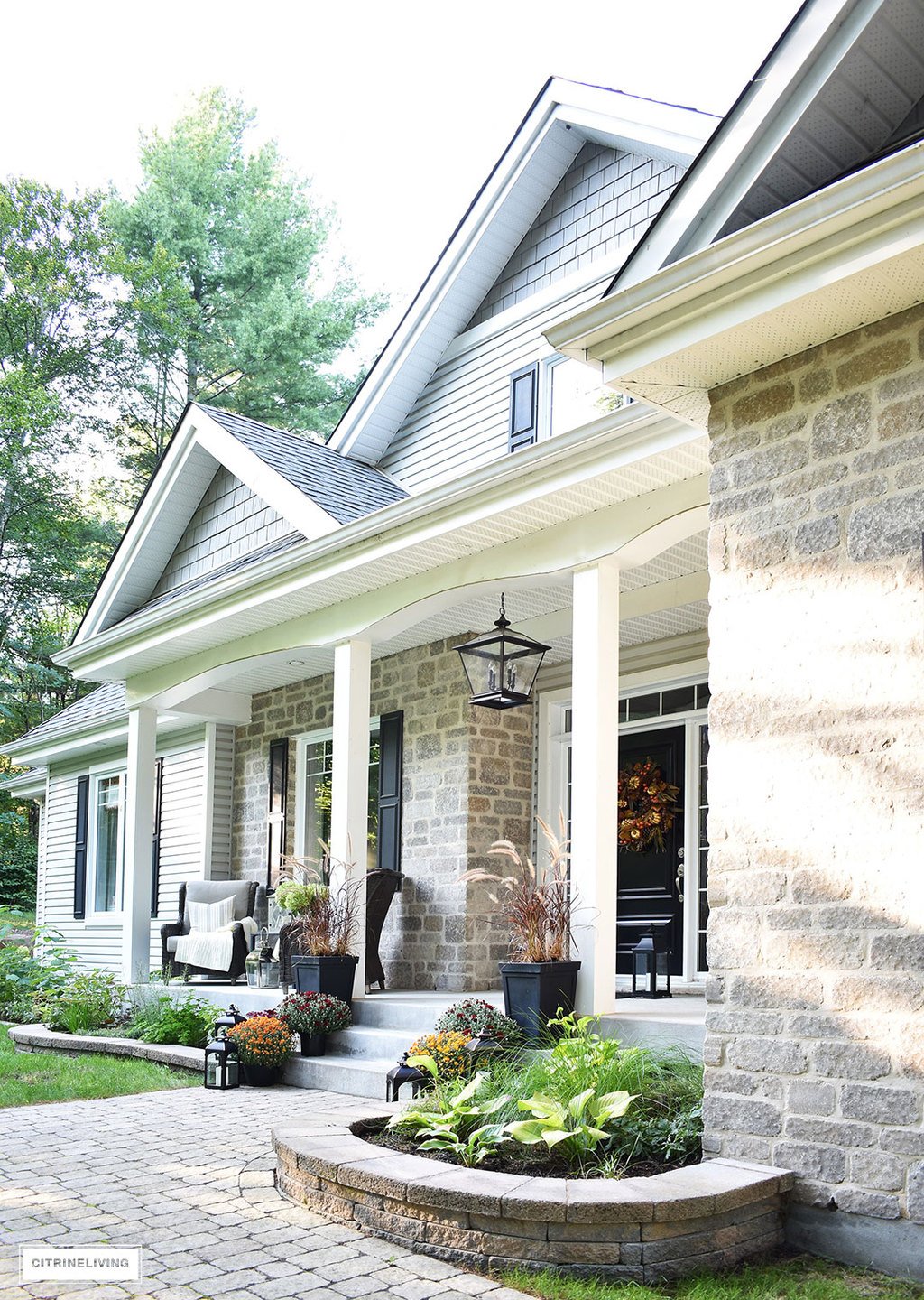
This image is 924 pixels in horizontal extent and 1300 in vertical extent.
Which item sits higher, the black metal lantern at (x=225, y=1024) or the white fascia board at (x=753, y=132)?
the white fascia board at (x=753, y=132)

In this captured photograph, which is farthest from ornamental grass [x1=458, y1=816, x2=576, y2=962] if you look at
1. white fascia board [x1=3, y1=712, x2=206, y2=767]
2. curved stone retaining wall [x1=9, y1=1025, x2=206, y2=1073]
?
white fascia board [x1=3, y1=712, x2=206, y2=767]

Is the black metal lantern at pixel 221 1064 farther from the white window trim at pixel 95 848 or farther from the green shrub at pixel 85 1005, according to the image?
the white window trim at pixel 95 848

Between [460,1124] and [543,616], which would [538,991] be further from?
[543,616]

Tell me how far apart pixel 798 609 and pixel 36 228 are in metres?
22.7

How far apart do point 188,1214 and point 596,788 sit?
9.40 ft

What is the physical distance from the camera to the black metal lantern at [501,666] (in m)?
7.67

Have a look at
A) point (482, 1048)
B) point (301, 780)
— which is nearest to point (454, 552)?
point (482, 1048)

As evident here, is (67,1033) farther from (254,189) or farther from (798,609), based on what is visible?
(254,189)

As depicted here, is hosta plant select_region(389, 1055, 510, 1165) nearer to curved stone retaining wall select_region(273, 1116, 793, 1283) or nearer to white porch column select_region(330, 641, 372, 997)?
curved stone retaining wall select_region(273, 1116, 793, 1283)

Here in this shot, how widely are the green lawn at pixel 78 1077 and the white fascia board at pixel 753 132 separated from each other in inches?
216

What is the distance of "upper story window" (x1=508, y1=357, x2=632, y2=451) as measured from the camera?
8.80m

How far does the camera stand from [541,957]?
611 centimetres

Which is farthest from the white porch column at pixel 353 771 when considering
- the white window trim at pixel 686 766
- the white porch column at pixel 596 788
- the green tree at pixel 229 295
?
the green tree at pixel 229 295

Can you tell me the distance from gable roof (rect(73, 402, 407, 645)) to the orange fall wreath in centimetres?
280
